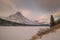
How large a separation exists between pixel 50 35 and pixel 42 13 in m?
0.29

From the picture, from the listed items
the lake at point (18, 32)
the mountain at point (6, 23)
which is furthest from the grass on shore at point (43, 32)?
the mountain at point (6, 23)

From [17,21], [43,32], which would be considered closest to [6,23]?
[17,21]

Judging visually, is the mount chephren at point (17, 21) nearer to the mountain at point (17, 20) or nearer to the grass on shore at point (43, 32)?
the mountain at point (17, 20)

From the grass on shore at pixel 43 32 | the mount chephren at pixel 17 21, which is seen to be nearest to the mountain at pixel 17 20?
the mount chephren at pixel 17 21

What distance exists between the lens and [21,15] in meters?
1.56

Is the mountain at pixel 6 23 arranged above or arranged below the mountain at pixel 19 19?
below

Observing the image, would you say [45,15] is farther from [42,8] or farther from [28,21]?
[28,21]

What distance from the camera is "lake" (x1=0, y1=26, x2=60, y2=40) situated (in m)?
1.53

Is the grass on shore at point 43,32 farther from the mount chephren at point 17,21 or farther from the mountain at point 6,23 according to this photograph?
the mountain at point 6,23

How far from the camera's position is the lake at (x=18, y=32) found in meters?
1.53

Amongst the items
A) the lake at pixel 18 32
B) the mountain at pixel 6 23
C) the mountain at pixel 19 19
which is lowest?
the lake at pixel 18 32

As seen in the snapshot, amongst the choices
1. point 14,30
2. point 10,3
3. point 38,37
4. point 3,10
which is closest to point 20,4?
point 10,3

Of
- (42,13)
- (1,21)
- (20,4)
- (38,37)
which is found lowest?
(38,37)

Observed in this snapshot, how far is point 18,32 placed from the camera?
5.11 ft
